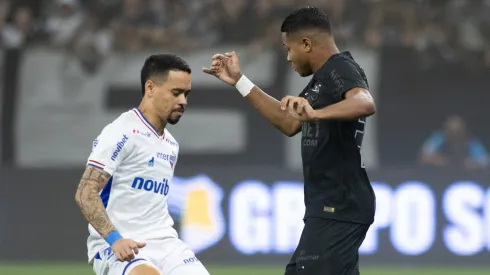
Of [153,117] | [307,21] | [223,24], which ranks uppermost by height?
[223,24]

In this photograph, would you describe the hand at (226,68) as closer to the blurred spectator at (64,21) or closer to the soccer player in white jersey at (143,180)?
the soccer player in white jersey at (143,180)

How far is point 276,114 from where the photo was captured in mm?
6461

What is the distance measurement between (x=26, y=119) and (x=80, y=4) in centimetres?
239

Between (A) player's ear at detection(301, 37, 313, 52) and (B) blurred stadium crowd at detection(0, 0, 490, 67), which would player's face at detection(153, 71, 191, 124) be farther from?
(B) blurred stadium crowd at detection(0, 0, 490, 67)

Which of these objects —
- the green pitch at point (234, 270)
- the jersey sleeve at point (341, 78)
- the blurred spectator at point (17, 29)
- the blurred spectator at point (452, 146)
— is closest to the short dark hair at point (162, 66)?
the jersey sleeve at point (341, 78)

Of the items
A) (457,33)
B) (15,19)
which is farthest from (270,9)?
(15,19)

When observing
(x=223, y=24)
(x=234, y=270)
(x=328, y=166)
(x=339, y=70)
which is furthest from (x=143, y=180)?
(x=223, y=24)

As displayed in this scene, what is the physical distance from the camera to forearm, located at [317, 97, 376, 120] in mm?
5434

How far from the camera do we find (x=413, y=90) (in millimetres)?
14398

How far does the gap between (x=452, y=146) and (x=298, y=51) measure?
874 centimetres

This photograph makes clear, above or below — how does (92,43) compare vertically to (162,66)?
above

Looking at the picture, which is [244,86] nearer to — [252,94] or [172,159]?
[252,94]

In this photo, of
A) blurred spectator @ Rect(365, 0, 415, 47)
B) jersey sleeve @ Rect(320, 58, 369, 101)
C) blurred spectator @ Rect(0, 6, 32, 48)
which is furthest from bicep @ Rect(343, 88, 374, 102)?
blurred spectator @ Rect(0, 6, 32, 48)

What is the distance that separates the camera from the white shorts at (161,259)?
21.2ft
